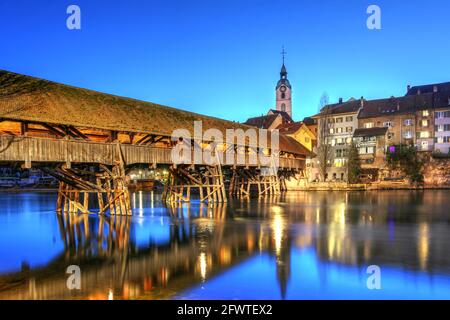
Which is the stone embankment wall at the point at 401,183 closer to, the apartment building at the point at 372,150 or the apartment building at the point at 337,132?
the apartment building at the point at 372,150

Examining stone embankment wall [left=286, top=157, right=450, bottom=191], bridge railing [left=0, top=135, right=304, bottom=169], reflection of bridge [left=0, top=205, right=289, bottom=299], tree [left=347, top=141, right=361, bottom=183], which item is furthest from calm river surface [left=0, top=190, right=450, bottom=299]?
tree [left=347, top=141, right=361, bottom=183]

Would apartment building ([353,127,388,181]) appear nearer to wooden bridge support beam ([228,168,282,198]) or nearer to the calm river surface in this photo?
wooden bridge support beam ([228,168,282,198])

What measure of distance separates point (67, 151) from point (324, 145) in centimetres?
4582

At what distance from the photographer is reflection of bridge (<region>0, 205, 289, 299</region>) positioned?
7.85 metres

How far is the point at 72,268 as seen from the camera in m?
9.77

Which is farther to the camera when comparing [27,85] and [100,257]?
[27,85]

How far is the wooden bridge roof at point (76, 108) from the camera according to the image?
634 inches

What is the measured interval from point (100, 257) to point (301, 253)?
581cm

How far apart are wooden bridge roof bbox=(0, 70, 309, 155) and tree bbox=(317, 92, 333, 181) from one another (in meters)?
34.6

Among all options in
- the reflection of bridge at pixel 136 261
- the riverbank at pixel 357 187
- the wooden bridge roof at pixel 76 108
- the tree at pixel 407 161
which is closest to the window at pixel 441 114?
the tree at pixel 407 161

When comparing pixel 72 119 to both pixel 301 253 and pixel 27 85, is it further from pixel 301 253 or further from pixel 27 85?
pixel 301 253

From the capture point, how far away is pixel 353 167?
52781 mm

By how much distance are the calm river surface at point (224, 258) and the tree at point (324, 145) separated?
37893 mm
